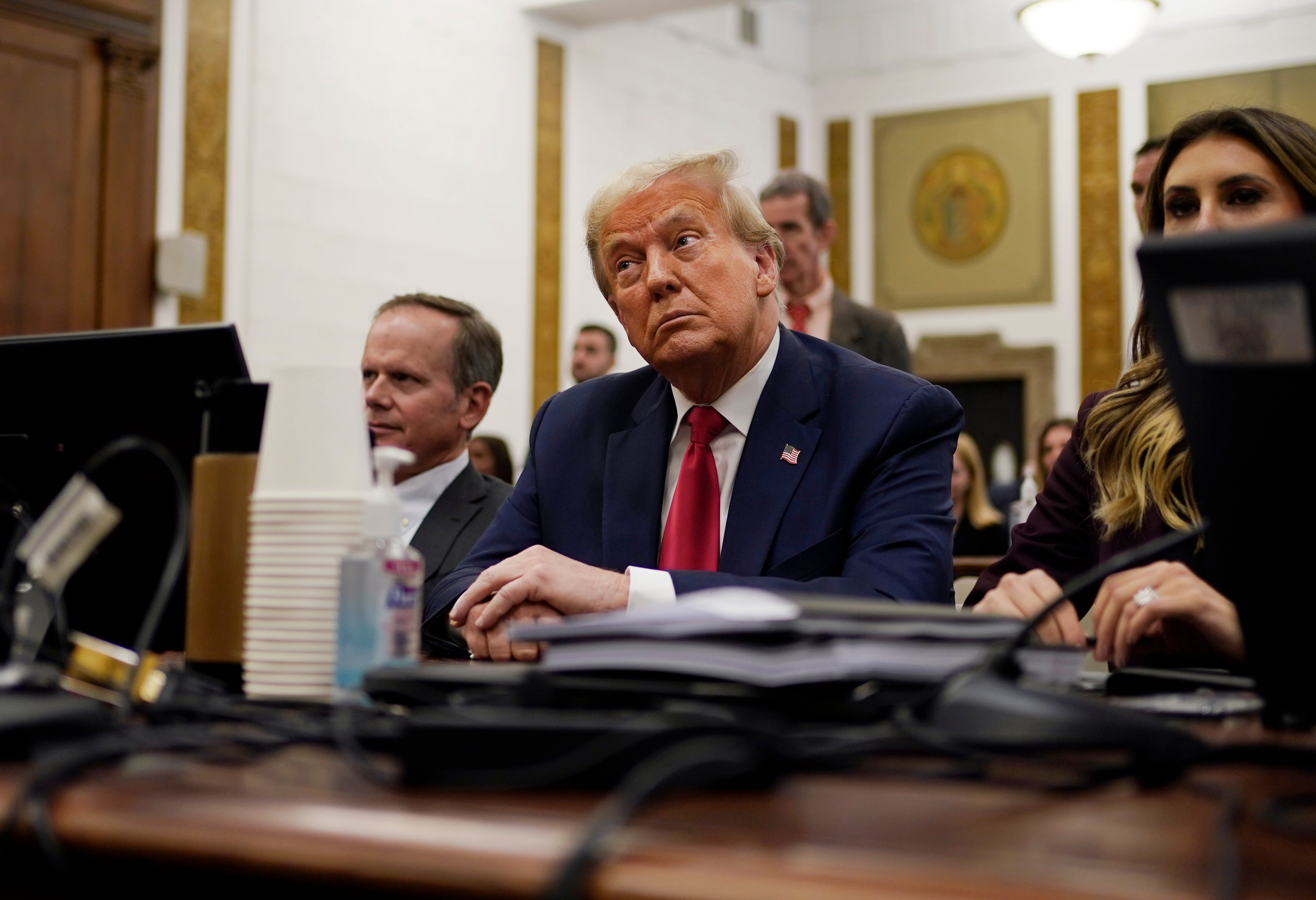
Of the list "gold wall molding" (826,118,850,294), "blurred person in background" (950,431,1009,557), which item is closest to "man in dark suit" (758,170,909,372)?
"blurred person in background" (950,431,1009,557)

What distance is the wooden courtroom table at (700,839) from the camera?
0.54m

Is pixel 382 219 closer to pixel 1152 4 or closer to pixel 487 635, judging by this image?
pixel 1152 4

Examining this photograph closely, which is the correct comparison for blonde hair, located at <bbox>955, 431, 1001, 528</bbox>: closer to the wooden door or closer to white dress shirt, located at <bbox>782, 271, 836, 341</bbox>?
white dress shirt, located at <bbox>782, 271, 836, 341</bbox>

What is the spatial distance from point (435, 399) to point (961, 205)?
8148 millimetres

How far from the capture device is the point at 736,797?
2.30 feet

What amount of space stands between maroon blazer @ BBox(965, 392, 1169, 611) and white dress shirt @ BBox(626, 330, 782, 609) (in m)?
0.40

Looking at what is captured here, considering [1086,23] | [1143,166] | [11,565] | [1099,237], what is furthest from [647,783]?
[1099,237]

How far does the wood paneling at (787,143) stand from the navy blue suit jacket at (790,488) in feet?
28.2

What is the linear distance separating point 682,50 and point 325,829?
9.51m

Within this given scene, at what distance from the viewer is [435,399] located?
2803 mm

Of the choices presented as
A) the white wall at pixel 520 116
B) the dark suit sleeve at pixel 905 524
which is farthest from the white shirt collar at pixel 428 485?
the white wall at pixel 520 116

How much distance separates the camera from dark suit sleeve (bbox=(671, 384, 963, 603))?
1710 mm

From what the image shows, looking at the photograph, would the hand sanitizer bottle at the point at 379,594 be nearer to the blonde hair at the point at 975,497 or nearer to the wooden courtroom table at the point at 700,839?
the wooden courtroom table at the point at 700,839

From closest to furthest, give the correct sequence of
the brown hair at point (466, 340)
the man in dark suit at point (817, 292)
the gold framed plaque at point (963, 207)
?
the brown hair at point (466, 340) → the man in dark suit at point (817, 292) → the gold framed plaque at point (963, 207)
